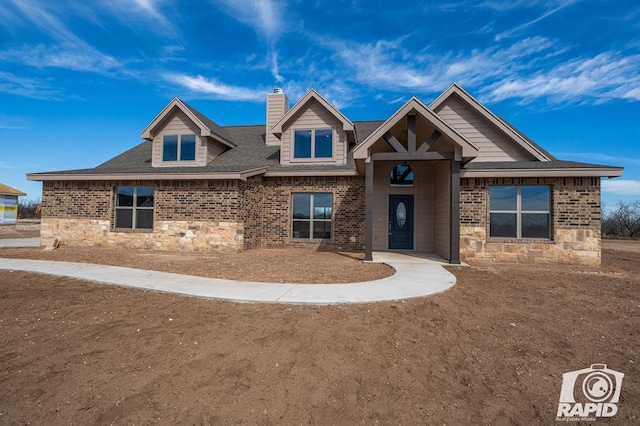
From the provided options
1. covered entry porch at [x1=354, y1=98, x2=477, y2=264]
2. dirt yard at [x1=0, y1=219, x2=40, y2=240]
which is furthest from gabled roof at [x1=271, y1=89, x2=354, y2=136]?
dirt yard at [x1=0, y1=219, x2=40, y2=240]

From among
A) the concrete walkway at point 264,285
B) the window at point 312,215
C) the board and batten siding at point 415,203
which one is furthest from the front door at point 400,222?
the concrete walkway at point 264,285

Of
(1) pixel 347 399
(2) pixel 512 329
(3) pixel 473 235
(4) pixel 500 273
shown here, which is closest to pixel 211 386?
(1) pixel 347 399

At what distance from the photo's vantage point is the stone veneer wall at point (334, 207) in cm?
1272

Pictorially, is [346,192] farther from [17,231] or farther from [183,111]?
[17,231]

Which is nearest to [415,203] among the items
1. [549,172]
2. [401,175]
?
[401,175]

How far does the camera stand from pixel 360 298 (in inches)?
212

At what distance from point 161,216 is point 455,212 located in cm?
1067

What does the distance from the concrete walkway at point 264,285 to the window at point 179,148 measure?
7.14 m

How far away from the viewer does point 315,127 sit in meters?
13.8

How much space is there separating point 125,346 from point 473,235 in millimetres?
9959

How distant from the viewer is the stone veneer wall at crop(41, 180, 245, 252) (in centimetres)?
1157

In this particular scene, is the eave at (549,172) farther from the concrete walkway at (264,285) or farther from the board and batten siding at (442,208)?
the concrete walkway at (264,285)

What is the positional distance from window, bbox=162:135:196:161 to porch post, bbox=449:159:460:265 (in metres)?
11.0

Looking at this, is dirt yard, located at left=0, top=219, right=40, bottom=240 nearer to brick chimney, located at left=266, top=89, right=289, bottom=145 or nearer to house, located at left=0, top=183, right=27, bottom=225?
house, located at left=0, top=183, right=27, bottom=225
